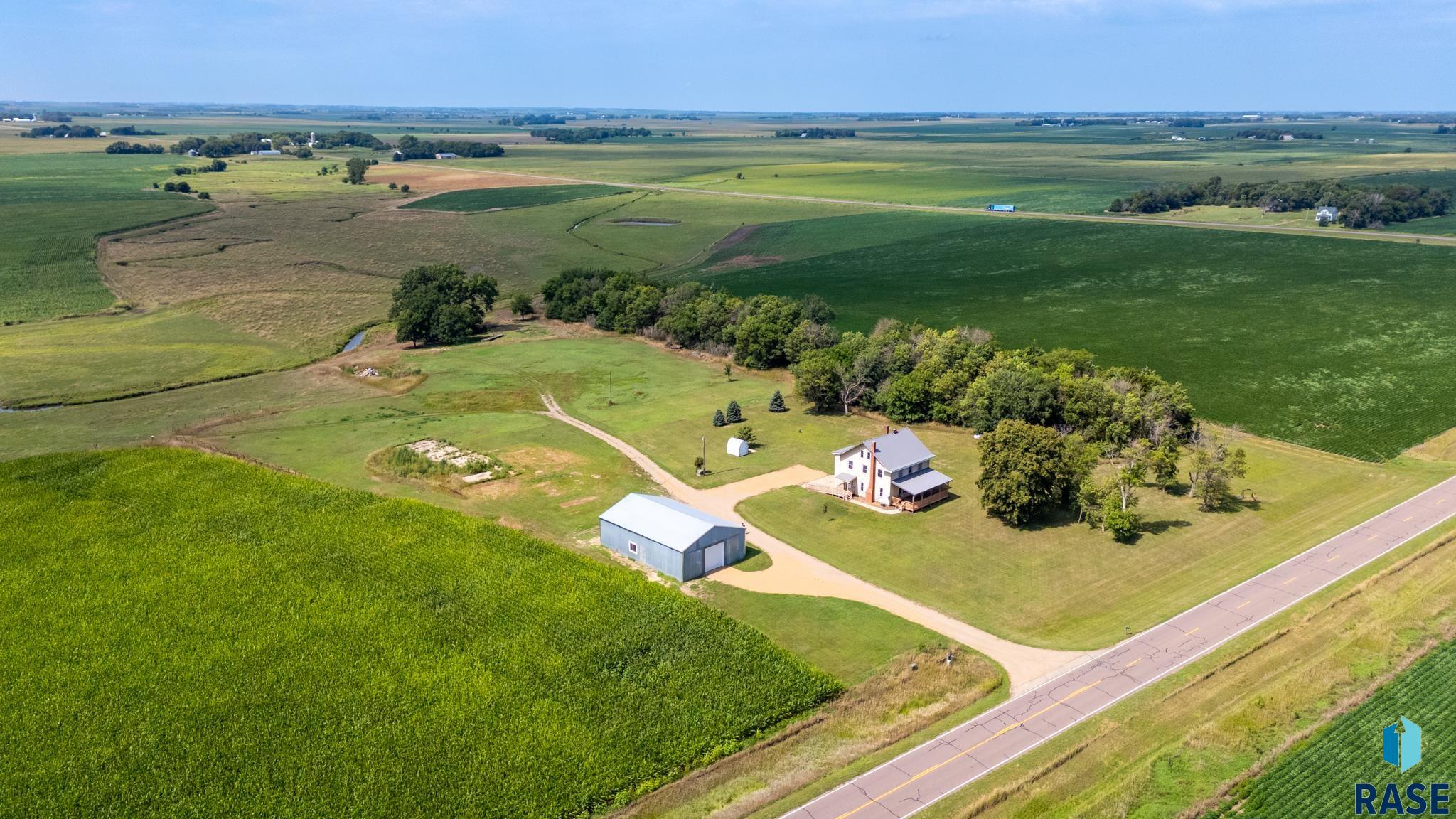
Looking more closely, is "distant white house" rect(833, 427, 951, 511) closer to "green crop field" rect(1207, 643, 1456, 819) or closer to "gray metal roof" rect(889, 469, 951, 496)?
"gray metal roof" rect(889, 469, 951, 496)

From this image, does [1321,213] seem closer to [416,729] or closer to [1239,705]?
[1239,705]

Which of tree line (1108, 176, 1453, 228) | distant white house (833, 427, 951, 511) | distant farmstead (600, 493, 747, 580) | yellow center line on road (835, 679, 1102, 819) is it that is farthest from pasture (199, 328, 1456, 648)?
tree line (1108, 176, 1453, 228)

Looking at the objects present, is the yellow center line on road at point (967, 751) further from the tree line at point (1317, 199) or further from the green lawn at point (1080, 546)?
the tree line at point (1317, 199)

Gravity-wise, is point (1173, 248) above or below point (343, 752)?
above

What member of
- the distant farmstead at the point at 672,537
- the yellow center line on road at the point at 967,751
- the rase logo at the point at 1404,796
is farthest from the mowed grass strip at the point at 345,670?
the rase logo at the point at 1404,796

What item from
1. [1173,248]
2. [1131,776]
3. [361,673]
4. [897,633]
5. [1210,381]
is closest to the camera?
[1131,776]

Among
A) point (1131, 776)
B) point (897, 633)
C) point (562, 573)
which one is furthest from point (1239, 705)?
point (562, 573)

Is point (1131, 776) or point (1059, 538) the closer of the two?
point (1131, 776)
